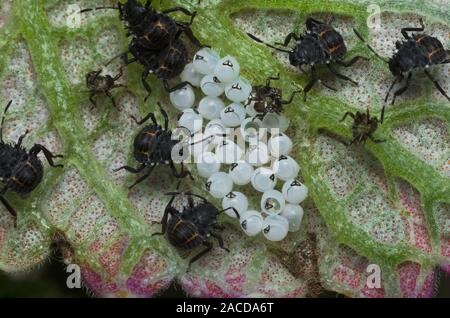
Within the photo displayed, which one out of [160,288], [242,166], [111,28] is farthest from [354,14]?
[160,288]

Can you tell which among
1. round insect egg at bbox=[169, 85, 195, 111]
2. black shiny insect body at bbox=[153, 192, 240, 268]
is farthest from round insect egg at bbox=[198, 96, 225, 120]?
black shiny insect body at bbox=[153, 192, 240, 268]

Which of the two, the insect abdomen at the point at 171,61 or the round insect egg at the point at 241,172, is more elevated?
→ the insect abdomen at the point at 171,61

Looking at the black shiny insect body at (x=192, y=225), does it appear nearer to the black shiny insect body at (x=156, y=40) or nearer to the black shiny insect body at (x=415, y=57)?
the black shiny insect body at (x=156, y=40)

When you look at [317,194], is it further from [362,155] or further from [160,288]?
[160,288]

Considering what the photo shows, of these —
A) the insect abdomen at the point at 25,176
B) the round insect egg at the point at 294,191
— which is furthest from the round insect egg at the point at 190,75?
the insect abdomen at the point at 25,176

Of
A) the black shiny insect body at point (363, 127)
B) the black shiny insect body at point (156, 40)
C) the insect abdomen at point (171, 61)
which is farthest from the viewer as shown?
the insect abdomen at point (171, 61)

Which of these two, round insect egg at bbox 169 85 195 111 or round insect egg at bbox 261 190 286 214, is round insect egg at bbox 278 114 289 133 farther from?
round insect egg at bbox 169 85 195 111

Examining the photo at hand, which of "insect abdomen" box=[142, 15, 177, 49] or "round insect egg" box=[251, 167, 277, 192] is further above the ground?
"insect abdomen" box=[142, 15, 177, 49]
